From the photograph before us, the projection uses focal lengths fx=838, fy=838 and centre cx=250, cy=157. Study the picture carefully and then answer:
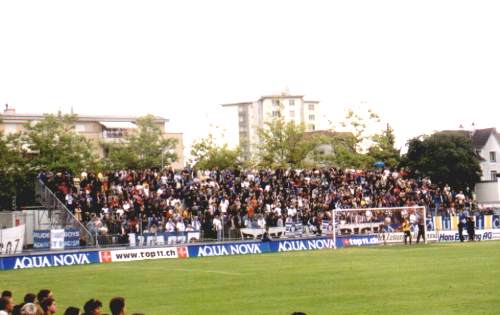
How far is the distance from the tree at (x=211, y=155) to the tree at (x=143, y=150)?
5670mm

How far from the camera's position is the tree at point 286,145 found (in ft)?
317

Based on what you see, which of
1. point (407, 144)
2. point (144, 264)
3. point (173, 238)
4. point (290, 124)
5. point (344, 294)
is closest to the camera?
point (344, 294)

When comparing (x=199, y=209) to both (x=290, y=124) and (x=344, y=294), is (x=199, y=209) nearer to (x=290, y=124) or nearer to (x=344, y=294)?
(x=344, y=294)

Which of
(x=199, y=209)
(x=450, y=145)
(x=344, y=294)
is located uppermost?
(x=450, y=145)

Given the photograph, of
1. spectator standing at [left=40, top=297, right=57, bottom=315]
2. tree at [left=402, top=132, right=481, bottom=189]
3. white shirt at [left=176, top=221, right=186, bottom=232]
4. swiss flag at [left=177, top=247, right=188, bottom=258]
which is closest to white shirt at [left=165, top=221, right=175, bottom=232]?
white shirt at [left=176, top=221, right=186, bottom=232]

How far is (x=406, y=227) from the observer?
5181 centimetres

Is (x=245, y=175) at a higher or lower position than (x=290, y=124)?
lower

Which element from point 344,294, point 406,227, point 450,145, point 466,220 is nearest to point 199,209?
point 406,227

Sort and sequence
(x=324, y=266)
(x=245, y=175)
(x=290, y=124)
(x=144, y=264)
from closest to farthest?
(x=324, y=266) < (x=144, y=264) < (x=245, y=175) < (x=290, y=124)

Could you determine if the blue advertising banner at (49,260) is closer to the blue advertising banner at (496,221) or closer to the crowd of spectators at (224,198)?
the crowd of spectators at (224,198)

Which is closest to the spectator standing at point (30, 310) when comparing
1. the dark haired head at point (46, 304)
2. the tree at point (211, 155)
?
the dark haired head at point (46, 304)

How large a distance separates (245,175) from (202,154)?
57212 millimetres

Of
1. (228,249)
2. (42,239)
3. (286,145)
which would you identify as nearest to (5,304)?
(228,249)

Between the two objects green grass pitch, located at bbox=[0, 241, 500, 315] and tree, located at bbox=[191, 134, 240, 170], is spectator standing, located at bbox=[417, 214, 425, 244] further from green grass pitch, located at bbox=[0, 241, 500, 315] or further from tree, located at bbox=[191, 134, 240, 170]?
tree, located at bbox=[191, 134, 240, 170]
